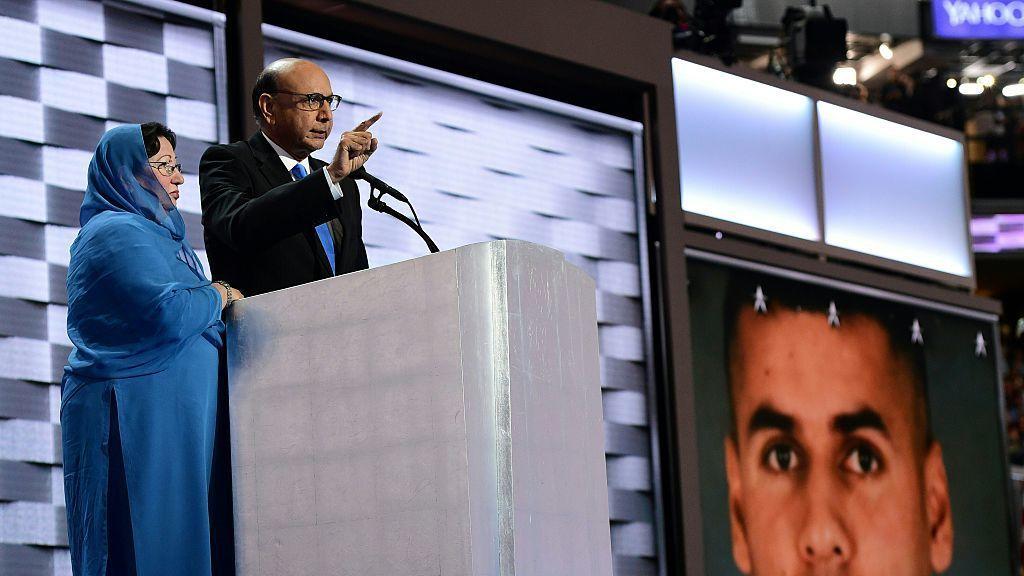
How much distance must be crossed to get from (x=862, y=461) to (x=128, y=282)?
5.28 m

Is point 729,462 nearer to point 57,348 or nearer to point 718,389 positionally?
point 718,389

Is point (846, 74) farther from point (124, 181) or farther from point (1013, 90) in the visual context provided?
point (124, 181)

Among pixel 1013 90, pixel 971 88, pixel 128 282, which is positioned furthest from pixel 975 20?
pixel 128 282

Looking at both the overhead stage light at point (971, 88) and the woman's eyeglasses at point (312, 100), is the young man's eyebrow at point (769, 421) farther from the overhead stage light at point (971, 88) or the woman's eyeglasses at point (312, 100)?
the overhead stage light at point (971, 88)

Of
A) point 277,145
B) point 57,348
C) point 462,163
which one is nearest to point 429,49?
point 462,163

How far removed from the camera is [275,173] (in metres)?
3.24

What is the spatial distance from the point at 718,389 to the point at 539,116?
1542 mm

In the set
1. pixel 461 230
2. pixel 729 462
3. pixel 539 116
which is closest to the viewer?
pixel 461 230

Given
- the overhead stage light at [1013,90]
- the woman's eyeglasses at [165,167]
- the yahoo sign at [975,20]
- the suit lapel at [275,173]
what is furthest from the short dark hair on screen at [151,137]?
the overhead stage light at [1013,90]

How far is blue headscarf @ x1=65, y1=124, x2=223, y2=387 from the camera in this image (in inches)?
108

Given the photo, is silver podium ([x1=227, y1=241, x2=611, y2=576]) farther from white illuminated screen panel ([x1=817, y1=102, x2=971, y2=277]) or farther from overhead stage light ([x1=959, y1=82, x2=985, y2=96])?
overhead stage light ([x1=959, y1=82, x2=985, y2=96])

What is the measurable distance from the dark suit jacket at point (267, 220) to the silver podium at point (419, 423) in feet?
0.50

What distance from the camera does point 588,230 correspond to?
20.8 feet

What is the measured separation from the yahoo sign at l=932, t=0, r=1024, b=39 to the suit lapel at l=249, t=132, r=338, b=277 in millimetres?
11017
